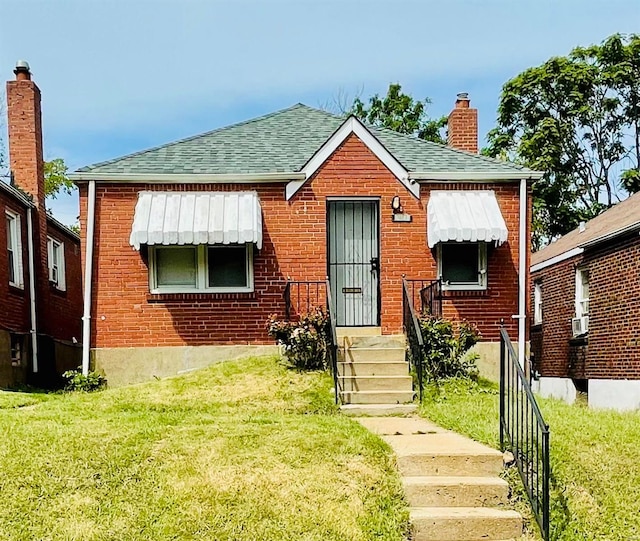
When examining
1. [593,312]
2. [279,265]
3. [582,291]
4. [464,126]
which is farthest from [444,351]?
[582,291]

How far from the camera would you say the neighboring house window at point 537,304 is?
18.9 metres

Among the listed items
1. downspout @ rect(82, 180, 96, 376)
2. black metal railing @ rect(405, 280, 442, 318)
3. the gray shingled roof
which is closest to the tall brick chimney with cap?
the gray shingled roof

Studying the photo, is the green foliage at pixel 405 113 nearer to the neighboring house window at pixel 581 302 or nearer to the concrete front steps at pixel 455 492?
the neighboring house window at pixel 581 302

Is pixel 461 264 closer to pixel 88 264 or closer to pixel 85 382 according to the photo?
pixel 88 264

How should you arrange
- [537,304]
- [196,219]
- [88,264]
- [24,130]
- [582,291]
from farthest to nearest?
[537,304], [582,291], [24,130], [88,264], [196,219]

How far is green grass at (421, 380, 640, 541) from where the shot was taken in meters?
5.48

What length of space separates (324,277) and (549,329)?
8664 millimetres

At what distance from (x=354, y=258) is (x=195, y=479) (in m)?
6.99

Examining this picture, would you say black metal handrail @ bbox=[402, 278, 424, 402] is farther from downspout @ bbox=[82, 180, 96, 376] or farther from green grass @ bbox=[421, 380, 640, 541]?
downspout @ bbox=[82, 180, 96, 376]

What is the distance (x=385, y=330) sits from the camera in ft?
39.3

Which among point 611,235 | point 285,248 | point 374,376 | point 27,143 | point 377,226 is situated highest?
point 27,143

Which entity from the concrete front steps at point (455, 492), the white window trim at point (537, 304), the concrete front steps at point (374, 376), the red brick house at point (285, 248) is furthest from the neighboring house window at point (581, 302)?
the concrete front steps at point (455, 492)

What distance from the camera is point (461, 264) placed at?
12.1 metres

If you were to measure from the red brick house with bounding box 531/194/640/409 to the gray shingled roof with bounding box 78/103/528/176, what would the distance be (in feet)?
11.1
